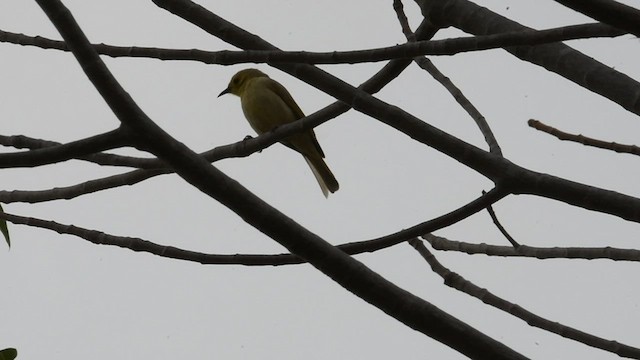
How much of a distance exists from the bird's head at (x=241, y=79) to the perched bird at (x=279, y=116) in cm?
21

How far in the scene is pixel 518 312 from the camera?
295 centimetres

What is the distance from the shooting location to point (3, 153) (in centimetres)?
185

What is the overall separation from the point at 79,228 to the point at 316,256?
4.63ft

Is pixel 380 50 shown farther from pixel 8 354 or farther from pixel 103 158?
pixel 8 354

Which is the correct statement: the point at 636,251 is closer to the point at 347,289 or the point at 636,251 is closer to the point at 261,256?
the point at 261,256

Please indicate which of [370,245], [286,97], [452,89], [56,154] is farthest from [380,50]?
[286,97]

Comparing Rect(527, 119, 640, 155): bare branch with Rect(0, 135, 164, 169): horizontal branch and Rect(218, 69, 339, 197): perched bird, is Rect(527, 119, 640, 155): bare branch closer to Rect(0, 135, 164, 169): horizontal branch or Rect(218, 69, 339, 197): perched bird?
Rect(0, 135, 164, 169): horizontal branch

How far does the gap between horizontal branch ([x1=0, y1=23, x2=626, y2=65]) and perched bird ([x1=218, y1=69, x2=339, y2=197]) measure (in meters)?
3.97

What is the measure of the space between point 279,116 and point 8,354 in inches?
173

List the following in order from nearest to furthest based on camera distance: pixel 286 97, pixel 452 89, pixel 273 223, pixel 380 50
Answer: pixel 273 223 < pixel 380 50 < pixel 452 89 < pixel 286 97

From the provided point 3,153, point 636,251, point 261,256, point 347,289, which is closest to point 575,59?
point 636,251

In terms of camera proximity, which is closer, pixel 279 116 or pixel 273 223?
pixel 273 223

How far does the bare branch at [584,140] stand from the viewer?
9.97ft

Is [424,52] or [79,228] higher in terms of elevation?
[424,52]
